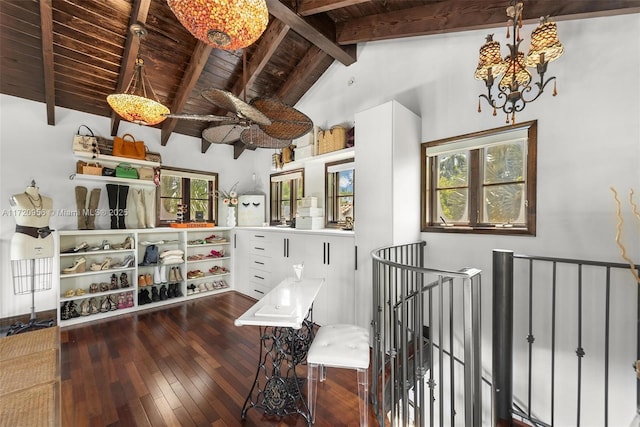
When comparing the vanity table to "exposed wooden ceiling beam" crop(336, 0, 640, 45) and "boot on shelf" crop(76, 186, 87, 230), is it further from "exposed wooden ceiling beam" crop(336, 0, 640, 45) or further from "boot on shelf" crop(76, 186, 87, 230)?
"boot on shelf" crop(76, 186, 87, 230)

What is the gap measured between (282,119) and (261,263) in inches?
109

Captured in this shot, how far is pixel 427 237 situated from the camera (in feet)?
9.33

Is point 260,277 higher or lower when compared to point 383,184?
lower

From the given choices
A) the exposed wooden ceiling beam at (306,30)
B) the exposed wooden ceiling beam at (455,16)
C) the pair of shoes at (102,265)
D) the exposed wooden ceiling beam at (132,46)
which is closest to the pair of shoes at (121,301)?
the pair of shoes at (102,265)

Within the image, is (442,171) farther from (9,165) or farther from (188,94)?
(9,165)

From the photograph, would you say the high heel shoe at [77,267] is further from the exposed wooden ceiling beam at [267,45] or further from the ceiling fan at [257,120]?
the exposed wooden ceiling beam at [267,45]

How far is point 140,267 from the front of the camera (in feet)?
13.1

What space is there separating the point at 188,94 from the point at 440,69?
3.24 m

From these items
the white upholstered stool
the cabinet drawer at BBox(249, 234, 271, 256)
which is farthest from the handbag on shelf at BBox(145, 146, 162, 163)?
the white upholstered stool

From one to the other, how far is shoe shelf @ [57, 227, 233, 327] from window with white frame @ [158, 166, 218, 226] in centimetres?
36

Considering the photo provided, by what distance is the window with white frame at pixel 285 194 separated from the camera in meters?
4.55

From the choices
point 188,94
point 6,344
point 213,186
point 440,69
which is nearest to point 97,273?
point 213,186

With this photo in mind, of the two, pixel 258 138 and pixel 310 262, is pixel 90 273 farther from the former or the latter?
pixel 258 138

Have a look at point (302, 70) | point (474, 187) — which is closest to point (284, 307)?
point (474, 187)
